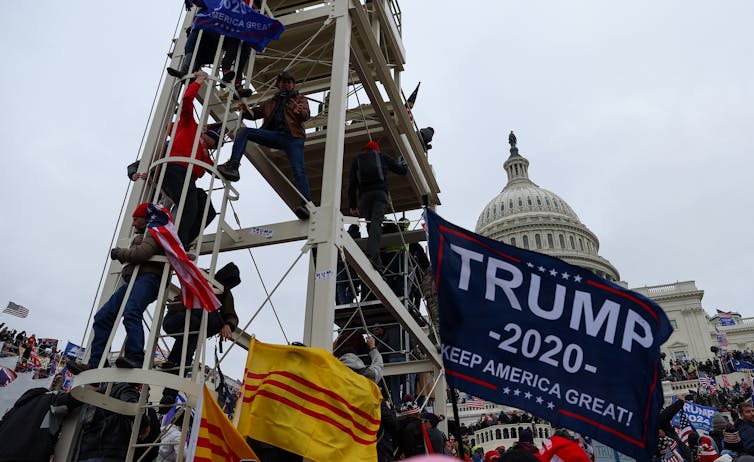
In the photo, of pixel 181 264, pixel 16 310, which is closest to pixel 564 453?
pixel 181 264

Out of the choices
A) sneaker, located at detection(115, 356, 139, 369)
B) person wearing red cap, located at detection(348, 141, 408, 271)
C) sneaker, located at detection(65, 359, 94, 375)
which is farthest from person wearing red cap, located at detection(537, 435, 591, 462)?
person wearing red cap, located at detection(348, 141, 408, 271)

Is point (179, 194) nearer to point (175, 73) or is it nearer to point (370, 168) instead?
point (175, 73)

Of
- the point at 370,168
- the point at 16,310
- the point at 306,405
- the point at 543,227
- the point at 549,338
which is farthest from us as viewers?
the point at 543,227

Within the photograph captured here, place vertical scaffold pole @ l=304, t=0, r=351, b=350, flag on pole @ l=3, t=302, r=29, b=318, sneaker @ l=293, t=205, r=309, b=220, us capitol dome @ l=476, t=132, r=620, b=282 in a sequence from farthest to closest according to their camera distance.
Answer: us capitol dome @ l=476, t=132, r=620, b=282, flag on pole @ l=3, t=302, r=29, b=318, sneaker @ l=293, t=205, r=309, b=220, vertical scaffold pole @ l=304, t=0, r=351, b=350

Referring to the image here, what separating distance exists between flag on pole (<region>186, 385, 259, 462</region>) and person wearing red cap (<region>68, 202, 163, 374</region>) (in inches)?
47.5

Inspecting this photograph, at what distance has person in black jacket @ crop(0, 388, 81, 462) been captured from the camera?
5.02 meters

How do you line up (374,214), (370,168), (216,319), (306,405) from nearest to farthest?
(306,405) → (216,319) → (374,214) → (370,168)

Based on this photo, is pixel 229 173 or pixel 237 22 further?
pixel 237 22

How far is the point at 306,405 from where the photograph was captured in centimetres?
532

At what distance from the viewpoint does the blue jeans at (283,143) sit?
807 cm

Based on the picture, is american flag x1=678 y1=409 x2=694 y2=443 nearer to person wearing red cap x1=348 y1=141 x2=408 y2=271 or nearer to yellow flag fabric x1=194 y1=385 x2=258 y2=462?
person wearing red cap x1=348 y1=141 x2=408 y2=271

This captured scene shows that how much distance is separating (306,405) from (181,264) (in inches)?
76.6

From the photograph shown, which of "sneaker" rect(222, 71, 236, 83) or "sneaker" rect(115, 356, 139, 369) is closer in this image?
"sneaker" rect(115, 356, 139, 369)

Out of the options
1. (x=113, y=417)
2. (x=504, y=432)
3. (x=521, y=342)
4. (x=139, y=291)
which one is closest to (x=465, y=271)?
(x=521, y=342)
